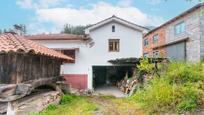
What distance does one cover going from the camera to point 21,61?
36.7 ft

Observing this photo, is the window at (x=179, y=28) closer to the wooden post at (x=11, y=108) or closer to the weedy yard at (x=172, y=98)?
the weedy yard at (x=172, y=98)

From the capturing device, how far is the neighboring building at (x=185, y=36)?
26.0 metres

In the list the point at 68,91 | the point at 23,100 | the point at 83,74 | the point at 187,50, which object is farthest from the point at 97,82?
the point at 23,100

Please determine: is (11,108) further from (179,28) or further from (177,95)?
(179,28)

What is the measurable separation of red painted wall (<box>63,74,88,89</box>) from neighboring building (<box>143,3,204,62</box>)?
679 cm

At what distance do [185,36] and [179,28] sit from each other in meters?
2.35

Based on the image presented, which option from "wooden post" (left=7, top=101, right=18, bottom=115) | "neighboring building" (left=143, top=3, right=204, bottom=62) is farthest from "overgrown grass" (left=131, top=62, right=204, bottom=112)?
"neighboring building" (left=143, top=3, right=204, bottom=62)

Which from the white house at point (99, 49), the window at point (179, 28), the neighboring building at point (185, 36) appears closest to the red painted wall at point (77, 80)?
the white house at point (99, 49)

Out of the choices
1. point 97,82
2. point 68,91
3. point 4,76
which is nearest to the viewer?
point 4,76

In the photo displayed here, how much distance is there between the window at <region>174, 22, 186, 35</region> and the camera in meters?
30.0

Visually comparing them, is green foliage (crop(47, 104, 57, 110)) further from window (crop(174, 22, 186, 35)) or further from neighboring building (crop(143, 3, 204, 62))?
window (crop(174, 22, 186, 35))

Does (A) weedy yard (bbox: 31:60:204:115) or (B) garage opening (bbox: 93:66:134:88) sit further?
(B) garage opening (bbox: 93:66:134:88)

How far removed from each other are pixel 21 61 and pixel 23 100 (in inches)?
71.5

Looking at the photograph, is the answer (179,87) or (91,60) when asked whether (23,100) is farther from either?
(91,60)
